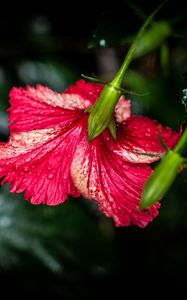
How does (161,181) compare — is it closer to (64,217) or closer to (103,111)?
(103,111)

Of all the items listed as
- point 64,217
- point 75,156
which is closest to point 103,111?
point 75,156

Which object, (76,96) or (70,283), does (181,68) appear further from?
(70,283)

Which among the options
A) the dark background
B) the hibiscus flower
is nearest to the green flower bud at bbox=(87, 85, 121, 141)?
the hibiscus flower

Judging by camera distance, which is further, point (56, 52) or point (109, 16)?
point (56, 52)

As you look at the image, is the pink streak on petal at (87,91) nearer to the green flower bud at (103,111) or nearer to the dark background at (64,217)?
the green flower bud at (103,111)

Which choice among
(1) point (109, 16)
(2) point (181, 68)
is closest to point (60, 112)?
(1) point (109, 16)
